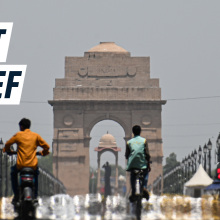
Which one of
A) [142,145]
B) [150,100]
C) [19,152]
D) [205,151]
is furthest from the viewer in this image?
[150,100]

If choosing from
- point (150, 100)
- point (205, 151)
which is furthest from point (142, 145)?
point (150, 100)

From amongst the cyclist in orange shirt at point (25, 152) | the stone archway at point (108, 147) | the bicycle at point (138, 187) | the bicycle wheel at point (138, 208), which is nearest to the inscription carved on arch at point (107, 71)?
the stone archway at point (108, 147)

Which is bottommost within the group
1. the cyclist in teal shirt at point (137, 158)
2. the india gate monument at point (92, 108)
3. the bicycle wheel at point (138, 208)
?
the bicycle wheel at point (138, 208)

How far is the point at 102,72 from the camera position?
92.3m

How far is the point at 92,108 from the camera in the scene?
300ft

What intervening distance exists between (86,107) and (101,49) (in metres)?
7.58

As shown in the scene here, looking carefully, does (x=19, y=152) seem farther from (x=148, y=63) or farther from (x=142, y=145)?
(x=148, y=63)

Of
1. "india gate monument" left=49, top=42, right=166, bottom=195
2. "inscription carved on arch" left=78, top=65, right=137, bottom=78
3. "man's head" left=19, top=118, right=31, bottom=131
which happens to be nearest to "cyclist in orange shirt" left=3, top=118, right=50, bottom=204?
"man's head" left=19, top=118, right=31, bottom=131

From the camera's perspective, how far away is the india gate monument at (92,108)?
91062 millimetres

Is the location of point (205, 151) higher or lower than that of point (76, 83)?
lower

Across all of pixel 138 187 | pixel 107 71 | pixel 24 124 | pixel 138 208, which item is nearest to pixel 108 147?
pixel 107 71

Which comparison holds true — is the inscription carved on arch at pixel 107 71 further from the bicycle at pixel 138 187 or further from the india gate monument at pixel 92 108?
the bicycle at pixel 138 187

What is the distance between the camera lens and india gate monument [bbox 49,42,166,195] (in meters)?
91.1

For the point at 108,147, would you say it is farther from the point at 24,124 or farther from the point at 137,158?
the point at 24,124
